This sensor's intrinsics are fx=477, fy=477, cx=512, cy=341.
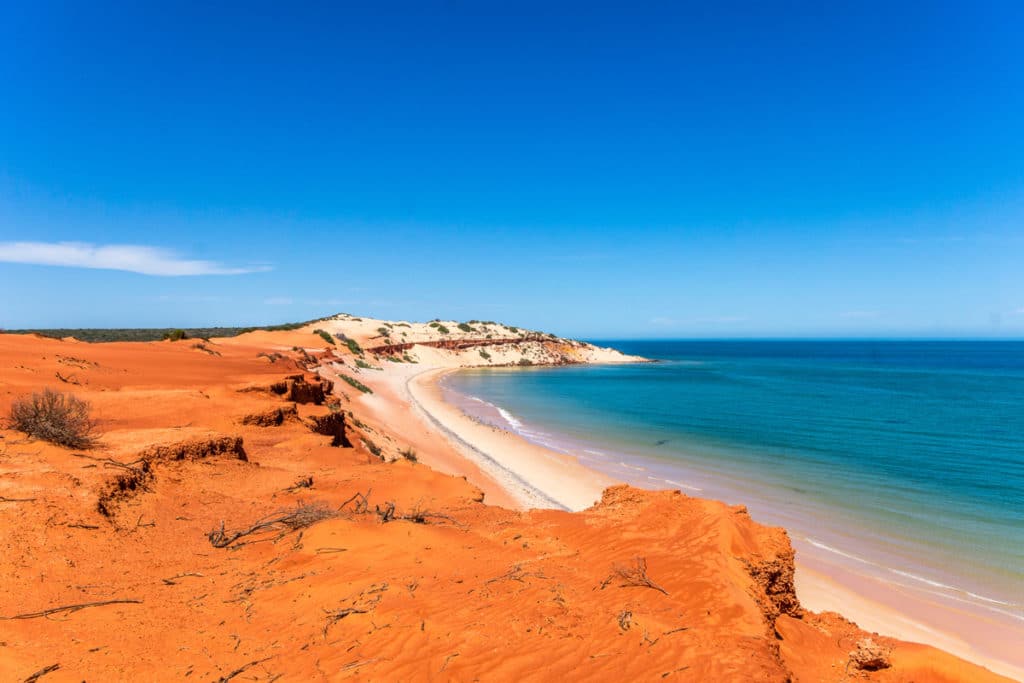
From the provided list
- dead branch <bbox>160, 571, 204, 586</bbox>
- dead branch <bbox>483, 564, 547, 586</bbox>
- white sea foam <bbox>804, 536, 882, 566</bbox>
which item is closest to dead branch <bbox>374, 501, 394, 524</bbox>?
dead branch <bbox>483, 564, 547, 586</bbox>

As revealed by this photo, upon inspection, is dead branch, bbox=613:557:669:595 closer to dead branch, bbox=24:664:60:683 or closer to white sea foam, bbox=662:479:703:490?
dead branch, bbox=24:664:60:683

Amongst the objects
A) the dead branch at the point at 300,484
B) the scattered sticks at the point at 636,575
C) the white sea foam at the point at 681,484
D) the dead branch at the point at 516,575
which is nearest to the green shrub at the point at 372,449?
the dead branch at the point at 300,484

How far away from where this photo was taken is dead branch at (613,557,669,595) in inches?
219

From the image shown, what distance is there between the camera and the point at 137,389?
13.5m

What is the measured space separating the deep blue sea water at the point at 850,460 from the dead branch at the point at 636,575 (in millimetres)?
9329

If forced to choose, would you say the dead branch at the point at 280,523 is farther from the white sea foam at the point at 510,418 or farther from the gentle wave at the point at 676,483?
the white sea foam at the point at 510,418

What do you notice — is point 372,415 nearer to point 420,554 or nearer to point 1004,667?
point 420,554

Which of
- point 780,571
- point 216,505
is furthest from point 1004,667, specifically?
point 216,505

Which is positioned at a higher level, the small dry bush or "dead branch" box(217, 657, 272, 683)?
the small dry bush

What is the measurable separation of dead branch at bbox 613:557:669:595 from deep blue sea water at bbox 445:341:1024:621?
933cm

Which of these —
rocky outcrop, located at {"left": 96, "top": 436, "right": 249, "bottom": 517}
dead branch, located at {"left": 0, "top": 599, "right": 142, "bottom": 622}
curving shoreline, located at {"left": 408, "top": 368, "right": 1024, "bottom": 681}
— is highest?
rocky outcrop, located at {"left": 96, "top": 436, "right": 249, "bottom": 517}

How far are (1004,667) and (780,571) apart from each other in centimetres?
622

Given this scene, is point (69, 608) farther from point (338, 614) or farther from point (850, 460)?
point (850, 460)

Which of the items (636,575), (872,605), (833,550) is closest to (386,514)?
(636,575)
